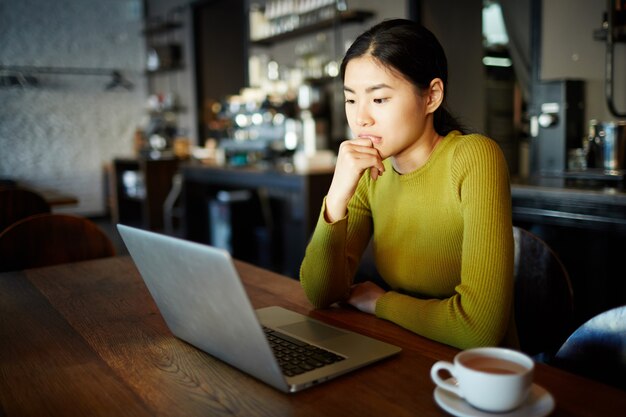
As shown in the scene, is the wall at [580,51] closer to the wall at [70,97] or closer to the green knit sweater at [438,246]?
the green knit sweater at [438,246]

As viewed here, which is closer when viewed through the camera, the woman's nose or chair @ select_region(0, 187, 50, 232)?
the woman's nose

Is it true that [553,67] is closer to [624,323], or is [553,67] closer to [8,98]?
[624,323]

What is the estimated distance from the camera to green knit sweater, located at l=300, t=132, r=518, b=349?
1042mm

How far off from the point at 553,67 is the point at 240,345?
3.51 metres

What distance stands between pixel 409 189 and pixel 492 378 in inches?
26.5

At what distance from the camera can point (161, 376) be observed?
0.86m

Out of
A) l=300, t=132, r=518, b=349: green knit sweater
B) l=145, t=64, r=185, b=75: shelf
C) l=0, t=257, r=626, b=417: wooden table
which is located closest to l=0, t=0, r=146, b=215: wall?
l=145, t=64, r=185, b=75: shelf

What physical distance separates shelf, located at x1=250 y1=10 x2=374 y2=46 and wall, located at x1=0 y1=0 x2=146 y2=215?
9.44 feet

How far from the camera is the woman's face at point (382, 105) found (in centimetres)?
121

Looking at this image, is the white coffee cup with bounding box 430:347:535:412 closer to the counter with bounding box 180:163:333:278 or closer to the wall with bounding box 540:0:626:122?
the wall with bounding box 540:0:626:122

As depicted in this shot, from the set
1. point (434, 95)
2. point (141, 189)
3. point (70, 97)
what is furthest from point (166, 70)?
point (434, 95)

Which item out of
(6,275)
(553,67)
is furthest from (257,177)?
(6,275)

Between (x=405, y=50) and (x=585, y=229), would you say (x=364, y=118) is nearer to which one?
(x=405, y=50)

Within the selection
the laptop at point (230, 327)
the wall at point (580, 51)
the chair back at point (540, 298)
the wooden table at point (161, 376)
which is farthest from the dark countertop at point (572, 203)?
the laptop at point (230, 327)
